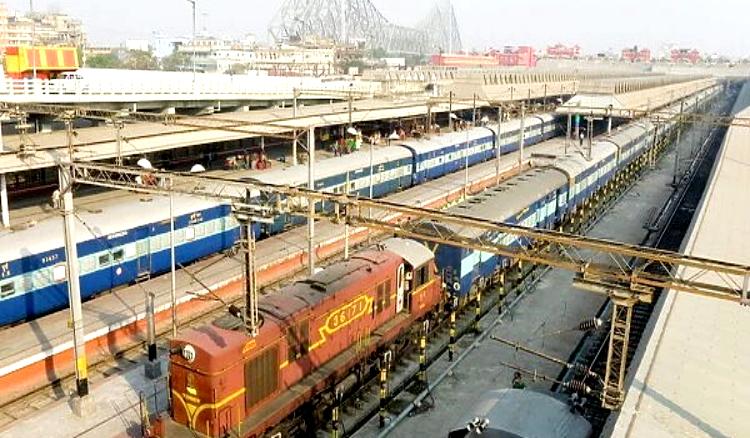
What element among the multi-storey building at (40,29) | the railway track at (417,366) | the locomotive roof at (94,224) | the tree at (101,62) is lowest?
the railway track at (417,366)

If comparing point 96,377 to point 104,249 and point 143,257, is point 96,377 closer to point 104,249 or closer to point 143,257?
point 104,249

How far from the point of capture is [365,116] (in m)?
58.0

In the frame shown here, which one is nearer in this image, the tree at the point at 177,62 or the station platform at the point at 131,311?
the station platform at the point at 131,311

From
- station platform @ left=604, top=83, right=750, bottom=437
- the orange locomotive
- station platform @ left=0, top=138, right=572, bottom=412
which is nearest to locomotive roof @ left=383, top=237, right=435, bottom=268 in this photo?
the orange locomotive

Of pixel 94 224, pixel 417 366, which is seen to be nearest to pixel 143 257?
pixel 94 224

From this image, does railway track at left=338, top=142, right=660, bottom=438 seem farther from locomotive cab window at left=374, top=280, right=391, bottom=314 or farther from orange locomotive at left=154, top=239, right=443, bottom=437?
locomotive cab window at left=374, top=280, right=391, bottom=314

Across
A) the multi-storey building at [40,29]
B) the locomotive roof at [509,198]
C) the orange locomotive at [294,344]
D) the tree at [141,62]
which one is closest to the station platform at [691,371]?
the orange locomotive at [294,344]

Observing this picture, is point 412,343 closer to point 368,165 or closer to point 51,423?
point 51,423

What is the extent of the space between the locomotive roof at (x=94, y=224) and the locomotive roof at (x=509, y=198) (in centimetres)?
1232

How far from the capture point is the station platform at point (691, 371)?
15.2m

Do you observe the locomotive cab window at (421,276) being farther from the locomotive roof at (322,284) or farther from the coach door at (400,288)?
the locomotive roof at (322,284)

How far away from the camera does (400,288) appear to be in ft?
77.3

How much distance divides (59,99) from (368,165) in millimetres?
19501

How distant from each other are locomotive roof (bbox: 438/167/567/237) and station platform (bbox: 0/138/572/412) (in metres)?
8.46
